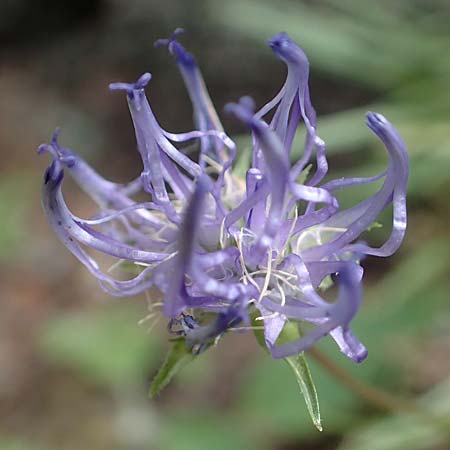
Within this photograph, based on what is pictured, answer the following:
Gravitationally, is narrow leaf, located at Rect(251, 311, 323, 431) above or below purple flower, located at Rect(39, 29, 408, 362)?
below

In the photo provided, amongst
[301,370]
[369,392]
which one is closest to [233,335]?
[369,392]

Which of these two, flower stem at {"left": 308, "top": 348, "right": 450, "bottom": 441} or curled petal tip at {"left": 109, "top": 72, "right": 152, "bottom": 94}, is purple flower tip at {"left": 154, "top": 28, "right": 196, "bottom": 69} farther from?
flower stem at {"left": 308, "top": 348, "right": 450, "bottom": 441}

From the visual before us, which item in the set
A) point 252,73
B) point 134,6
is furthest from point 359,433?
point 134,6

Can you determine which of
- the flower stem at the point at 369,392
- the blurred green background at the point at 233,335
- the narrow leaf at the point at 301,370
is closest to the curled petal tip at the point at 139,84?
the narrow leaf at the point at 301,370

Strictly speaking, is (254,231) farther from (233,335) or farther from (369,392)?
(233,335)

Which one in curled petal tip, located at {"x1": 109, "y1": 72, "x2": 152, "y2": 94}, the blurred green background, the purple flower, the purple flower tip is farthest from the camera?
the blurred green background

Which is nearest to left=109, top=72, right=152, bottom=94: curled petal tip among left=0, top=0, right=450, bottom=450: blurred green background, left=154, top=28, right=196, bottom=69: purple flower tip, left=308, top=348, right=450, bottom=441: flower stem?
left=154, top=28, right=196, bottom=69: purple flower tip

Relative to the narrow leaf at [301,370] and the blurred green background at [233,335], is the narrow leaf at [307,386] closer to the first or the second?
the narrow leaf at [301,370]

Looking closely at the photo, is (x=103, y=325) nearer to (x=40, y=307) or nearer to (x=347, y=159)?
(x=40, y=307)
